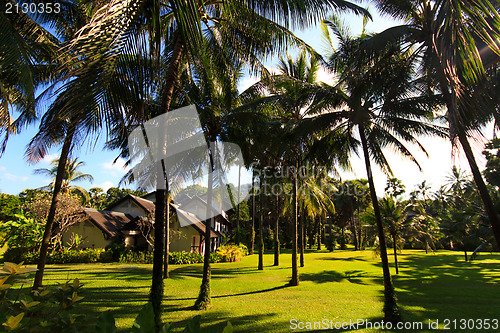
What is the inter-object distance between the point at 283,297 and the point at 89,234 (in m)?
19.1

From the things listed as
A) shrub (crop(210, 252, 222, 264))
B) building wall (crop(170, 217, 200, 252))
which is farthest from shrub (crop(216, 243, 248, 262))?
building wall (crop(170, 217, 200, 252))

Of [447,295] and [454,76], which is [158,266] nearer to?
[454,76]

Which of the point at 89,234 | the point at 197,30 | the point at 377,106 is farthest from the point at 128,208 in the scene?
the point at 197,30

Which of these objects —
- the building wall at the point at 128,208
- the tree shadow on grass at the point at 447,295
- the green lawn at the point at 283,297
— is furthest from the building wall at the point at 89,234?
the tree shadow on grass at the point at 447,295

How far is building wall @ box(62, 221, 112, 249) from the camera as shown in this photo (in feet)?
72.9

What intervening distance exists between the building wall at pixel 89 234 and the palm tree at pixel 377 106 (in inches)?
808

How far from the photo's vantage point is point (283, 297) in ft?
34.4

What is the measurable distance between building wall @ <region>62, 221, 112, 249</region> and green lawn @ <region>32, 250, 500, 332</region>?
23.4 feet

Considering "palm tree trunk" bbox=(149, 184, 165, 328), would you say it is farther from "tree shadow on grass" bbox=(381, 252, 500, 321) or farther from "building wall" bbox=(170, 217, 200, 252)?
"building wall" bbox=(170, 217, 200, 252)

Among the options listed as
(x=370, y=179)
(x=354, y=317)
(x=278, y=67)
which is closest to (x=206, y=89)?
(x=278, y=67)

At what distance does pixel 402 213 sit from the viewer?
825 inches

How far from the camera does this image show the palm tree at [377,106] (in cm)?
742

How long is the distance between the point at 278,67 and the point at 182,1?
40.1 feet

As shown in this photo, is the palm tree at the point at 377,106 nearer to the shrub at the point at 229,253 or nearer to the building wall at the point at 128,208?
the shrub at the point at 229,253
